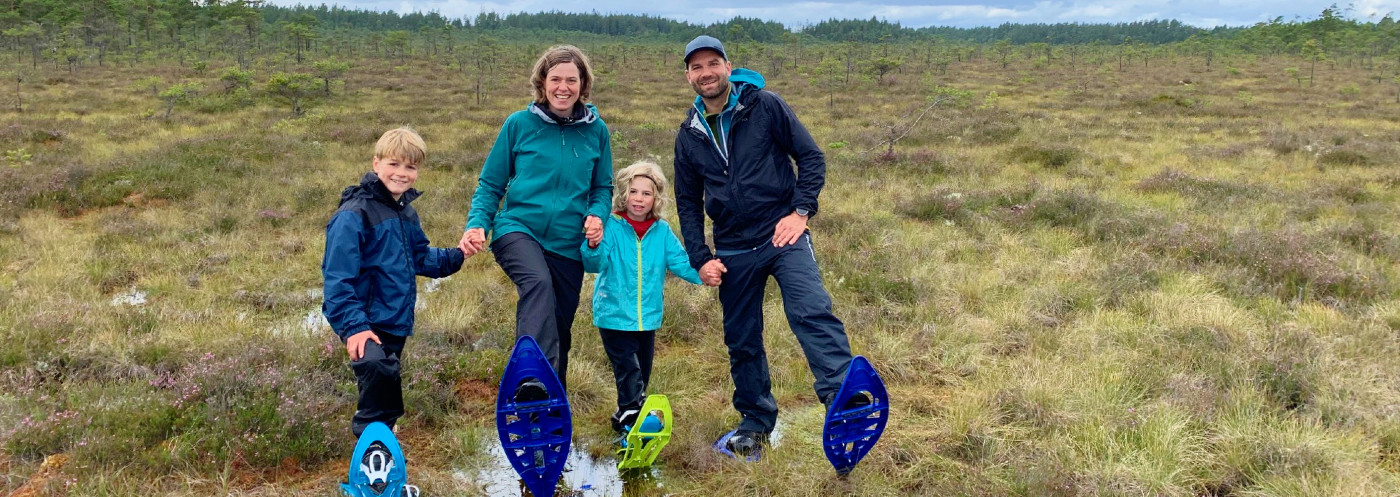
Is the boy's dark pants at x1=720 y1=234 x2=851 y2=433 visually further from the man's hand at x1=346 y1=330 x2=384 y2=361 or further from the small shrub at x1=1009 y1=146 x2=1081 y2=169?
the small shrub at x1=1009 y1=146 x2=1081 y2=169

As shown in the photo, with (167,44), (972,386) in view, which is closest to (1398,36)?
(972,386)

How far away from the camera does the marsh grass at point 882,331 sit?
9.93 feet

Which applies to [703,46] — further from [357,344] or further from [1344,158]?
[1344,158]

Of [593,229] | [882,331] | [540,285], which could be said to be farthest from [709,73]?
[882,331]

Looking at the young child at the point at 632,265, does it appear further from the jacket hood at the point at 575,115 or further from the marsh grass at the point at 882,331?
the marsh grass at the point at 882,331

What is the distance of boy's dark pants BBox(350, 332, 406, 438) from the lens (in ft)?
8.64

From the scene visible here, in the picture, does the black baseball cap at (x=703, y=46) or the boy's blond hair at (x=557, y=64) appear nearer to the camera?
the black baseball cap at (x=703, y=46)

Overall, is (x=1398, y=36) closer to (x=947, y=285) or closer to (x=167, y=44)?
(x=947, y=285)

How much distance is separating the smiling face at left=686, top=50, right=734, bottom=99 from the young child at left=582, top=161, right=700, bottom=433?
544 millimetres

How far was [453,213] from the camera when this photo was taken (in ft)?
27.3

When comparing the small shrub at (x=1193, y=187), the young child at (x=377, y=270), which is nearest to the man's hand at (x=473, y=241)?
the young child at (x=377, y=270)

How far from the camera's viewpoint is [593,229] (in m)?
3.10

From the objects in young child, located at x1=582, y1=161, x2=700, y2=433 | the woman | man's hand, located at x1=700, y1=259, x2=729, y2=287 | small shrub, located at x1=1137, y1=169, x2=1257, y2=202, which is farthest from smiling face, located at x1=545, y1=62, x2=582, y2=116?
small shrub, located at x1=1137, y1=169, x2=1257, y2=202

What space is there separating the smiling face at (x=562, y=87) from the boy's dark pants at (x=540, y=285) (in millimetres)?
570
